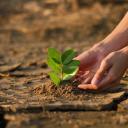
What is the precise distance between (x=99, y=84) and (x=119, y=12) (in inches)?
163

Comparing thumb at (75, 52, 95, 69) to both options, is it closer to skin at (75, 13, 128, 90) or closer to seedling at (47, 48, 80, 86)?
skin at (75, 13, 128, 90)

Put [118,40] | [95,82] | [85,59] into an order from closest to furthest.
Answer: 1. [95,82]
2. [85,59]
3. [118,40]

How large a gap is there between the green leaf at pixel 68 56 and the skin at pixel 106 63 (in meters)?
0.15

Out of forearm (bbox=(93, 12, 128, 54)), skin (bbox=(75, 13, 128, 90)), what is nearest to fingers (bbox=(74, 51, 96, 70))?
skin (bbox=(75, 13, 128, 90))

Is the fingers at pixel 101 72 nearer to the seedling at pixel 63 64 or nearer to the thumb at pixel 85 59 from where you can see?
the seedling at pixel 63 64

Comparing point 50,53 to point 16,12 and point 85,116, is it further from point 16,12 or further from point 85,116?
point 16,12

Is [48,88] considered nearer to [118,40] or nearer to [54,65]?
[54,65]

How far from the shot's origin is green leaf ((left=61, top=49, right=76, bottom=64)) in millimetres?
2488

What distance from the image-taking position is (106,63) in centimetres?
246

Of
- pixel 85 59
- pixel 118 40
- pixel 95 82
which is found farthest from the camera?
pixel 118 40

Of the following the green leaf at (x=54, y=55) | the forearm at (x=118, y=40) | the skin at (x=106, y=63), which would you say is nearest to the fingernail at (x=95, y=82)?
the skin at (x=106, y=63)

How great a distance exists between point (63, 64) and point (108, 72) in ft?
0.79

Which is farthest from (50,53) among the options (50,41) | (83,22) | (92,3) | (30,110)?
(92,3)

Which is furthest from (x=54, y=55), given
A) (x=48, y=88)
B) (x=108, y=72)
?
(x=108, y=72)
